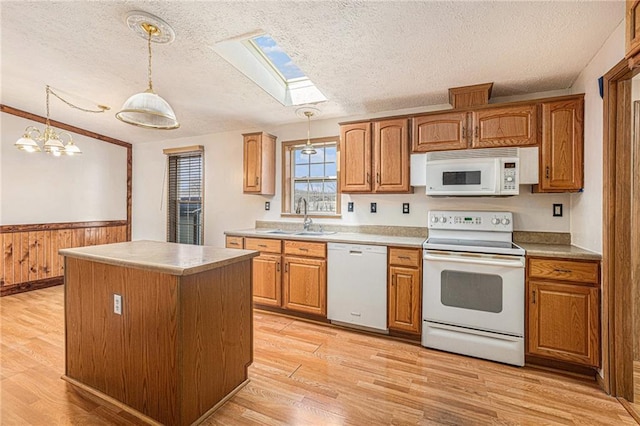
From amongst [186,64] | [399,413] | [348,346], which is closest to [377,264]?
[348,346]

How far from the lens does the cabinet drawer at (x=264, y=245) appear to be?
3.33m

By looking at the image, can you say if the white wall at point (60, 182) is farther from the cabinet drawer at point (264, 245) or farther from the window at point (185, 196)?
the cabinet drawer at point (264, 245)

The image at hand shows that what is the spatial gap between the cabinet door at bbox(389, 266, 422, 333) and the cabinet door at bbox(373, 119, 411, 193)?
858 mm

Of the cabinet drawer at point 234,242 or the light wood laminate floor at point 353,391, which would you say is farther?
the cabinet drawer at point 234,242

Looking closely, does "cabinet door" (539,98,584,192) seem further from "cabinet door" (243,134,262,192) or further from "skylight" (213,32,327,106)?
"cabinet door" (243,134,262,192)

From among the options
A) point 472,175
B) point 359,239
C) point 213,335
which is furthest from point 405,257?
point 213,335

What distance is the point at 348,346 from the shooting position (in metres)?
2.67

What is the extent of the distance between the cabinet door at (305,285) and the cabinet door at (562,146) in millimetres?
2164

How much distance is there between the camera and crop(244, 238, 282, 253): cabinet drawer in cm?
333

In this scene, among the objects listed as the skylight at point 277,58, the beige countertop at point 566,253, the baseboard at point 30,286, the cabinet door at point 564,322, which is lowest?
the baseboard at point 30,286

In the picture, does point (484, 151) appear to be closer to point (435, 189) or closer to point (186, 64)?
point (435, 189)

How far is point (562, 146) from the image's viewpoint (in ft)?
7.97

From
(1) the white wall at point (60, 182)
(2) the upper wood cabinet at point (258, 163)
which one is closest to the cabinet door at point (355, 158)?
(2) the upper wood cabinet at point (258, 163)

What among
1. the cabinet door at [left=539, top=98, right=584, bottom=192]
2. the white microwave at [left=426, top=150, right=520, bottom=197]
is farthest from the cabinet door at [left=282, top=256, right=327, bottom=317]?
the cabinet door at [left=539, top=98, right=584, bottom=192]
